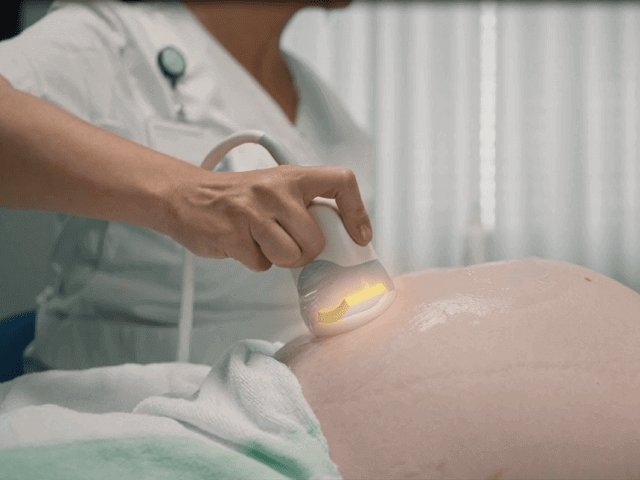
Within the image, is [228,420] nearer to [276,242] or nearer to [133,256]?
[276,242]

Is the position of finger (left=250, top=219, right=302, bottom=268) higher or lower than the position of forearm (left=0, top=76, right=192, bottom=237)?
lower

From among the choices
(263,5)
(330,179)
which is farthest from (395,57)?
(330,179)

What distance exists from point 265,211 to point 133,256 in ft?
1.71

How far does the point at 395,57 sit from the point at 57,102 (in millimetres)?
1832

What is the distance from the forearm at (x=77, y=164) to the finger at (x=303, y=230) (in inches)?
5.4

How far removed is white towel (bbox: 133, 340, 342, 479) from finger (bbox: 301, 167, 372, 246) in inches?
6.6

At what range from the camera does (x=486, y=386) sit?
1.46 feet

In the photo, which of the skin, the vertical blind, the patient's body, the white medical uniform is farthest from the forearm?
the vertical blind

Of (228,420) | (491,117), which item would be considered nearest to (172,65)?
(228,420)

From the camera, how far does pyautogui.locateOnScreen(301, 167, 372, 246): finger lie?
54 centimetres

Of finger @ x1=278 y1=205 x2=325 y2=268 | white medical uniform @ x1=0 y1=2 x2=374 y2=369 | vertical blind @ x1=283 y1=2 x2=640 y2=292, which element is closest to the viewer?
finger @ x1=278 y1=205 x2=325 y2=268

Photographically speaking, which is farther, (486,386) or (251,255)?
(251,255)

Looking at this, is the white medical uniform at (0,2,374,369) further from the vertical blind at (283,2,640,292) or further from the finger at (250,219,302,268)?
the vertical blind at (283,2,640,292)

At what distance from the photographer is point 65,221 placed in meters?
1.01
